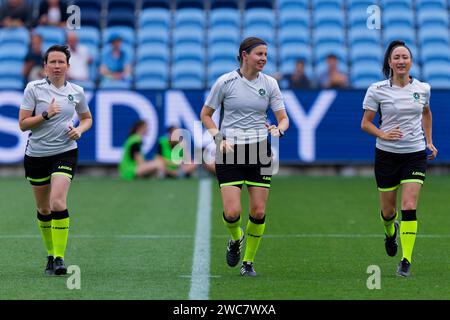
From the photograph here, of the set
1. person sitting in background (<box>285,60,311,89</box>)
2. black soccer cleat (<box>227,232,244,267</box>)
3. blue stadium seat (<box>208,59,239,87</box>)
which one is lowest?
black soccer cleat (<box>227,232,244,267</box>)

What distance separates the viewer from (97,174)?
920 inches

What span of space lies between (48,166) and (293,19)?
16.4 metres

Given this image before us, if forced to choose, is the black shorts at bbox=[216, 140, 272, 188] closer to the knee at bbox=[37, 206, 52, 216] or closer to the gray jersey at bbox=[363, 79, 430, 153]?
the gray jersey at bbox=[363, 79, 430, 153]

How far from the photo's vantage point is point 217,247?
12.2 meters

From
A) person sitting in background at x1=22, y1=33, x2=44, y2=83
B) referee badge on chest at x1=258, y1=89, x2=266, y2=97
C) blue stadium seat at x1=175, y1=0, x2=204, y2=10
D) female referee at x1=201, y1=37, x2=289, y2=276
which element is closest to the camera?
female referee at x1=201, y1=37, x2=289, y2=276

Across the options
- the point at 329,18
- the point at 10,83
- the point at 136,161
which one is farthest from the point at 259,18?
the point at 10,83

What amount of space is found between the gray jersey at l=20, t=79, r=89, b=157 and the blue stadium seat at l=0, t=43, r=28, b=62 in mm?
14885

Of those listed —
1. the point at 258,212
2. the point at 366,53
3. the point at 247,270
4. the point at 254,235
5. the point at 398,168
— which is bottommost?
the point at 247,270

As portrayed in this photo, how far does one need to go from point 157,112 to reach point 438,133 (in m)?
5.37

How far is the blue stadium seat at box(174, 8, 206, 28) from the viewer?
85.0ft

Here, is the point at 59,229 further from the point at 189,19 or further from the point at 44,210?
the point at 189,19

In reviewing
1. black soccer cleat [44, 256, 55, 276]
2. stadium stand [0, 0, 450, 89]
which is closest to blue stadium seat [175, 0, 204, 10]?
stadium stand [0, 0, 450, 89]
